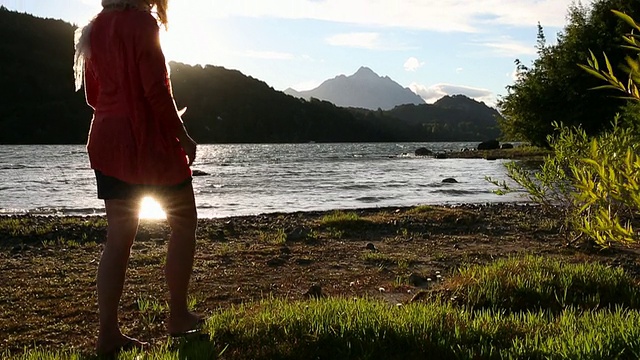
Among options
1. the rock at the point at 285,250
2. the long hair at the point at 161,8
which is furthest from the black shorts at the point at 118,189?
the rock at the point at 285,250

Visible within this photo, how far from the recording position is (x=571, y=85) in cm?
3578

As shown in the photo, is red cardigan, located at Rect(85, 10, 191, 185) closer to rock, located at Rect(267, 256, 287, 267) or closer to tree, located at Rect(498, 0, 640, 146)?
rock, located at Rect(267, 256, 287, 267)

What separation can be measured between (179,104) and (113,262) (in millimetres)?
164441

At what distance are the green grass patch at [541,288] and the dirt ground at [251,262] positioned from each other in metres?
0.63

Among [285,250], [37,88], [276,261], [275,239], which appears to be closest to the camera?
[276,261]

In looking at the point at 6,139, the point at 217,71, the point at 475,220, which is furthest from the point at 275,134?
the point at 475,220

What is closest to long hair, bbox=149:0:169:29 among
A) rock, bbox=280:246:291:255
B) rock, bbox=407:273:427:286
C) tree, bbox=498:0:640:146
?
rock, bbox=407:273:427:286

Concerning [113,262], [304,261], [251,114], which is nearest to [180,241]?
[113,262]

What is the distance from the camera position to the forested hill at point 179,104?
126938 millimetres

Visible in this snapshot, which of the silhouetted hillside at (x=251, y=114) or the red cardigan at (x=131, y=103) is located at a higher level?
the silhouetted hillside at (x=251, y=114)

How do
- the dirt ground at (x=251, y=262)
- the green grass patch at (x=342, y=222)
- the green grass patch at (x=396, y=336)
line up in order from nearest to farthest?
the green grass patch at (x=396, y=336)
the dirt ground at (x=251, y=262)
the green grass patch at (x=342, y=222)

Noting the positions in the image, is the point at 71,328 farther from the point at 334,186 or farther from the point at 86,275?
the point at 334,186

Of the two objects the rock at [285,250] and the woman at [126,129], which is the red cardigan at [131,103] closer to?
the woman at [126,129]

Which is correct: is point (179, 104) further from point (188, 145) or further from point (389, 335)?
point (389, 335)
